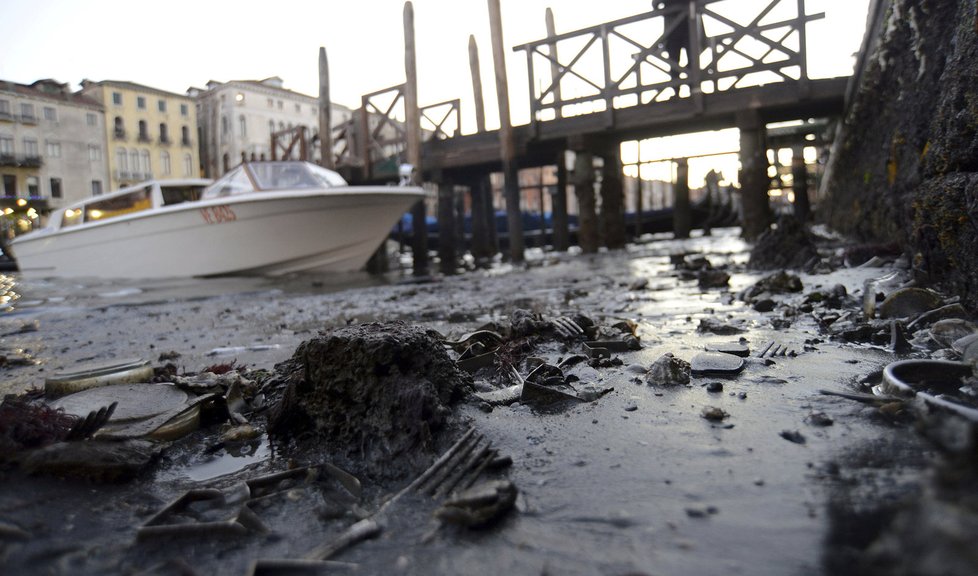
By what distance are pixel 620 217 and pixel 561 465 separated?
12.9m

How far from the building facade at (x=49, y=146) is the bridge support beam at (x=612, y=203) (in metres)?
44.2

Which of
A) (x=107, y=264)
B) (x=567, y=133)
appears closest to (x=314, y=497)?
(x=567, y=133)

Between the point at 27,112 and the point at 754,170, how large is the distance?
5403 cm

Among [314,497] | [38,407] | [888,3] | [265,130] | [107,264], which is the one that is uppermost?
[265,130]

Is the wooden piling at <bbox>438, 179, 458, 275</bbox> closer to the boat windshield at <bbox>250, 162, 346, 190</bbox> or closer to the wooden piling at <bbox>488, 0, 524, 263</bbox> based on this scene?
the wooden piling at <bbox>488, 0, 524, 263</bbox>

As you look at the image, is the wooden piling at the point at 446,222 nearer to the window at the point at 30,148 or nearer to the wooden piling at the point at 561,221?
the wooden piling at the point at 561,221

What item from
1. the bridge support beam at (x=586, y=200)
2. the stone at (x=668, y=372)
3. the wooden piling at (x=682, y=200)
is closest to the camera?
the stone at (x=668, y=372)

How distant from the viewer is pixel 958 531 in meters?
0.68

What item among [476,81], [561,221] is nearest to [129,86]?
[476,81]

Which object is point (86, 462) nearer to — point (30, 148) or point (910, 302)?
point (910, 302)

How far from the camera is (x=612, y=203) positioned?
13938mm

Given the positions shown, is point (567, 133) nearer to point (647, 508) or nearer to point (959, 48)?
point (959, 48)

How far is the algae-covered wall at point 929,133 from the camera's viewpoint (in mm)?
2900

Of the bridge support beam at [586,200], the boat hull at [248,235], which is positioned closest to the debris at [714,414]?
the boat hull at [248,235]
